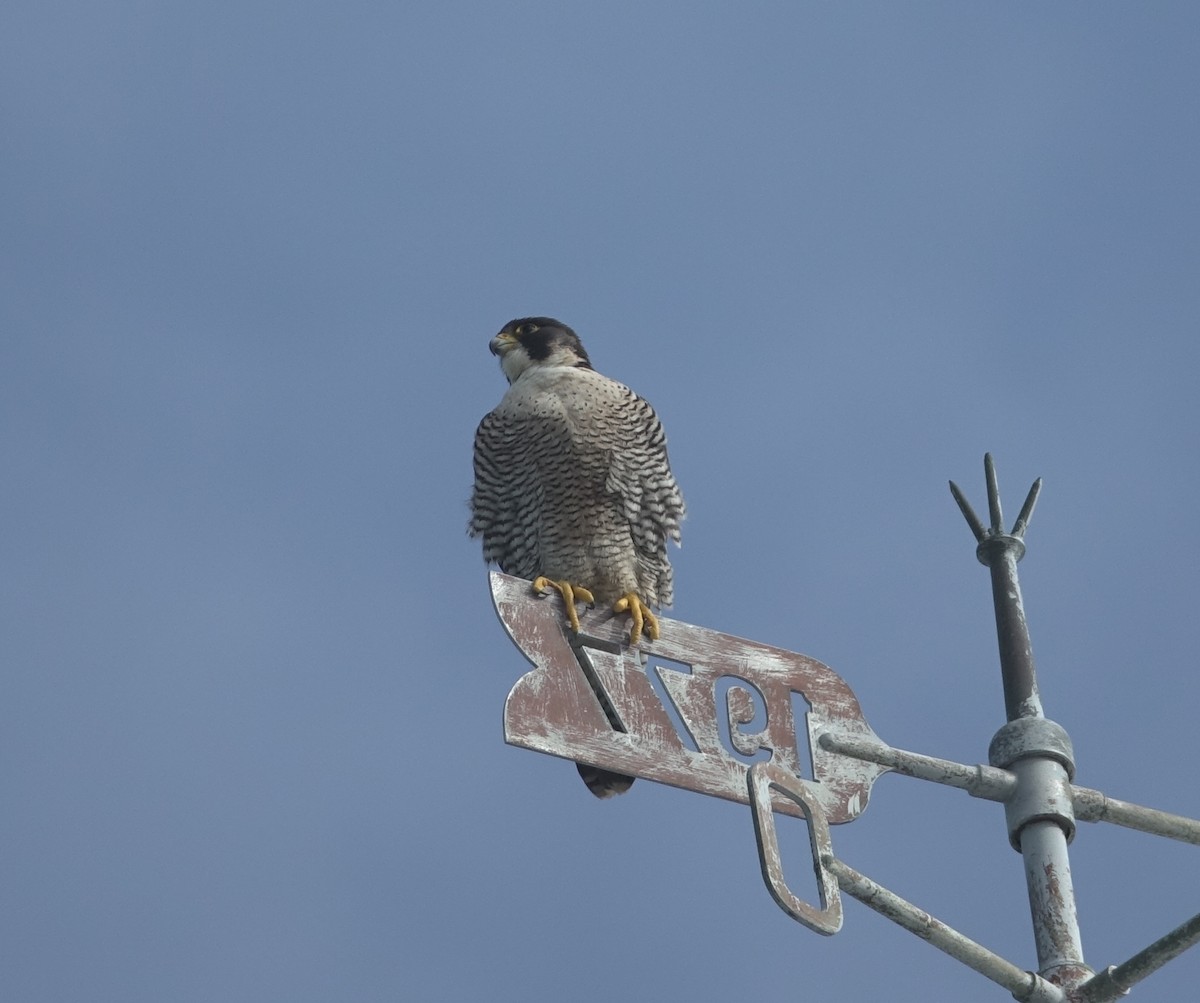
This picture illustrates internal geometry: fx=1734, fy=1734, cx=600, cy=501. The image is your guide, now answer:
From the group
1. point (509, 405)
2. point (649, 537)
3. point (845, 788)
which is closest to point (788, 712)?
point (845, 788)

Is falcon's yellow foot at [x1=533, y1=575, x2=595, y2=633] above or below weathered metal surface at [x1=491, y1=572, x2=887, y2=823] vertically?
above

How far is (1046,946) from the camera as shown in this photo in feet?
8.46

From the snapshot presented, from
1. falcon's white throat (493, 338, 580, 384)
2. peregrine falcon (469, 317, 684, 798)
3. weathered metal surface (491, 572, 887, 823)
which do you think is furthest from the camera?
falcon's white throat (493, 338, 580, 384)

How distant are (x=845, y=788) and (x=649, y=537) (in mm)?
3746

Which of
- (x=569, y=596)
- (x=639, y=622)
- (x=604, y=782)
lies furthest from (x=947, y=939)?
(x=604, y=782)

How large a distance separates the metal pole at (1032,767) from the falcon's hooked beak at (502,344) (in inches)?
188

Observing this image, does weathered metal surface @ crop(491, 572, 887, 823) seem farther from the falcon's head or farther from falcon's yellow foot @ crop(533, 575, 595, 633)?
the falcon's head

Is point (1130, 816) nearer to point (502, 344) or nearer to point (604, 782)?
point (604, 782)

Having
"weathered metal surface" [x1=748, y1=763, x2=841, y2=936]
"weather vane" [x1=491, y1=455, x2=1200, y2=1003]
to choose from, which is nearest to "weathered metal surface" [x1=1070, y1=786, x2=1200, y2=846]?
"weather vane" [x1=491, y1=455, x2=1200, y2=1003]

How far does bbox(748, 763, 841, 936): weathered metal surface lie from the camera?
2287 millimetres

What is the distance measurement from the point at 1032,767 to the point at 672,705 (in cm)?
73

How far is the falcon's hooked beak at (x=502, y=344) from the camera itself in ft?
26.1

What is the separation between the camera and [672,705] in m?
3.26

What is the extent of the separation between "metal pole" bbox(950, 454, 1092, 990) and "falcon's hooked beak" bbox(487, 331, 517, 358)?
4781 mm
